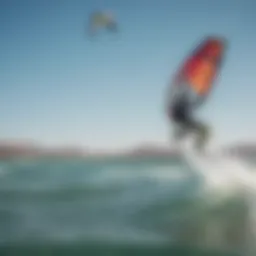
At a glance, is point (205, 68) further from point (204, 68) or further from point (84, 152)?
point (84, 152)

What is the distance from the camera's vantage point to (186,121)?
133 cm

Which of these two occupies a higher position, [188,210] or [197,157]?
[197,157]

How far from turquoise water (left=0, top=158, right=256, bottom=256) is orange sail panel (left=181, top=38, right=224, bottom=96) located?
9.1 inches

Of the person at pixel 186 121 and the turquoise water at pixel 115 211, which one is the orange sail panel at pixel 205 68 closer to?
the person at pixel 186 121

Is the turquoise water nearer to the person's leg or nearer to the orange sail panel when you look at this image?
the person's leg

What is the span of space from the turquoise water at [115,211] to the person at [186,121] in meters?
0.08

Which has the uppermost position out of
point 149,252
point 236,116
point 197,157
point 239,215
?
point 236,116

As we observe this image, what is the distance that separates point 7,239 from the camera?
4.41 ft

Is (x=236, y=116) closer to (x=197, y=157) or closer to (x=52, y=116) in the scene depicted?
(x=197, y=157)

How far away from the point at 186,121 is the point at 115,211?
33 cm

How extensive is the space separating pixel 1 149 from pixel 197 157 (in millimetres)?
583

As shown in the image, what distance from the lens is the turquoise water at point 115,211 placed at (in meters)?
1.30

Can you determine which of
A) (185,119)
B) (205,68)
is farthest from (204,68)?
(185,119)

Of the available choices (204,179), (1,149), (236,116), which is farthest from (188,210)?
(1,149)
